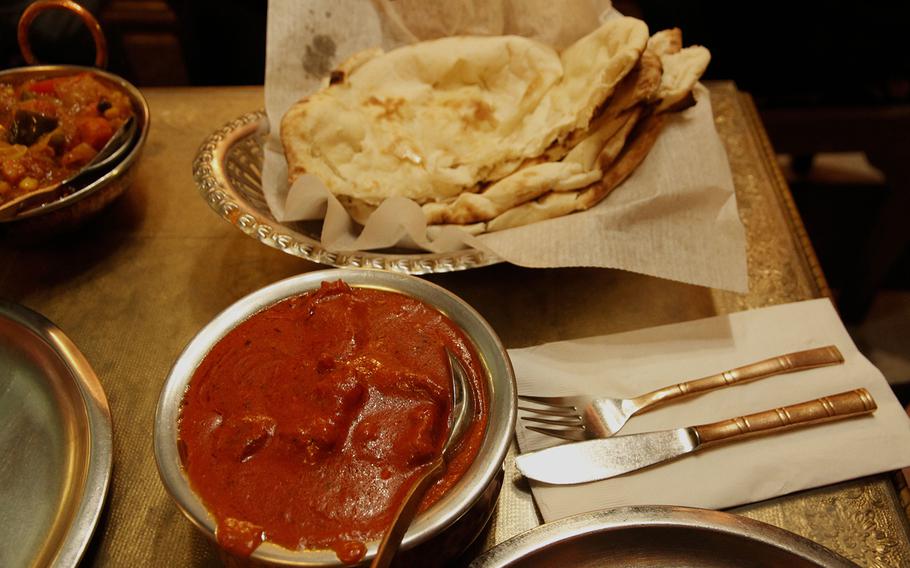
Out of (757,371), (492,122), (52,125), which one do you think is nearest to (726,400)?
(757,371)

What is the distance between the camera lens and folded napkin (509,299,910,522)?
3.48ft

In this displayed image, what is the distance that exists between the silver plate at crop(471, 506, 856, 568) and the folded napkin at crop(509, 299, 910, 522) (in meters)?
0.12

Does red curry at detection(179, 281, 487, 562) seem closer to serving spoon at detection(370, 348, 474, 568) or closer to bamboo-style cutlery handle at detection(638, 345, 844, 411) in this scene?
serving spoon at detection(370, 348, 474, 568)

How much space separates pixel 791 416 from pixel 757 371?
0.37 feet

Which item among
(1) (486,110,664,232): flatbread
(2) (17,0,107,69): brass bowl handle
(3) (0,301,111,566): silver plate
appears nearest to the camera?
(3) (0,301,111,566): silver plate

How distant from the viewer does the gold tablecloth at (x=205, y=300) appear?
1052 millimetres

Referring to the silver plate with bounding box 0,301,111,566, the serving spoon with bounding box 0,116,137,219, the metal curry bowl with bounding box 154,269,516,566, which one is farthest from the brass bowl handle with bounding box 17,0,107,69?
the metal curry bowl with bounding box 154,269,516,566

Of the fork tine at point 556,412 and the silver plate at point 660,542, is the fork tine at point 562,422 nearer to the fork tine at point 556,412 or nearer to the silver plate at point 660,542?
the fork tine at point 556,412

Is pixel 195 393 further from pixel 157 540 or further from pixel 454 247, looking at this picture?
pixel 454 247

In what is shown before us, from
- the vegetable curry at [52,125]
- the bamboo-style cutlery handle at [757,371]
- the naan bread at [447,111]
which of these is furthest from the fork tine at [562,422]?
the vegetable curry at [52,125]

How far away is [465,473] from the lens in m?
0.87

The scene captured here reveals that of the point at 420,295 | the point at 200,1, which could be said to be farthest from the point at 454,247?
the point at 200,1

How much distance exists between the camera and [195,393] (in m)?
0.96

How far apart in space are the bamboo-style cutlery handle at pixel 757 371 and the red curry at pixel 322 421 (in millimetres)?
402
